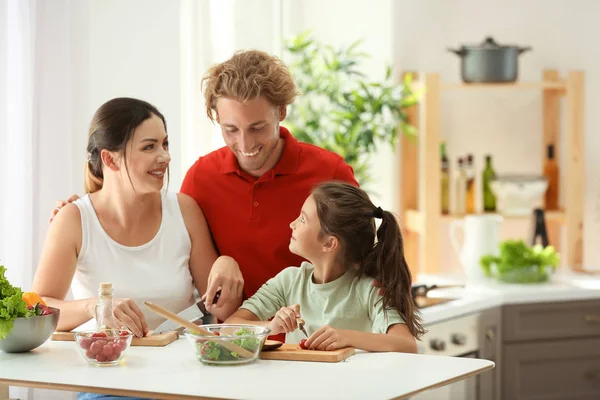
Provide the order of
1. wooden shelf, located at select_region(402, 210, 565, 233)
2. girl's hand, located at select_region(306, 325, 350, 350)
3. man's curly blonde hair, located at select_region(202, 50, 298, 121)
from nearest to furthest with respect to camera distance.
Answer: girl's hand, located at select_region(306, 325, 350, 350), man's curly blonde hair, located at select_region(202, 50, 298, 121), wooden shelf, located at select_region(402, 210, 565, 233)

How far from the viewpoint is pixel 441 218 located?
4.27 metres

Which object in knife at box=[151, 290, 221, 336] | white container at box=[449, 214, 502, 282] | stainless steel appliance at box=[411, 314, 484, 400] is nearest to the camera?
knife at box=[151, 290, 221, 336]

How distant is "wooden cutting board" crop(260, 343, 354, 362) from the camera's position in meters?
2.08

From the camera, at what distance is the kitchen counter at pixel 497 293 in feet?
11.9

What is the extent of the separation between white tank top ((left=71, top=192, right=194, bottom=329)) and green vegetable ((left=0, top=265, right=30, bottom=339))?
18.2 inches

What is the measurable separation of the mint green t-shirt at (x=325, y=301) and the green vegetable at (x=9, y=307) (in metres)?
0.63

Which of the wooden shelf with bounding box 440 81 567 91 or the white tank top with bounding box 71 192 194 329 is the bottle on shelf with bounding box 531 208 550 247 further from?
the white tank top with bounding box 71 192 194 329

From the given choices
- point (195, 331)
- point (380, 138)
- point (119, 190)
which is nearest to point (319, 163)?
point (119, 190)

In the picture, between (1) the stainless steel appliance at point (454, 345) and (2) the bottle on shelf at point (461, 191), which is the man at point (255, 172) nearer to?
(1) the stainless steel appliance at point (454, 345)

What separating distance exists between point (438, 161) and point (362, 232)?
172cm

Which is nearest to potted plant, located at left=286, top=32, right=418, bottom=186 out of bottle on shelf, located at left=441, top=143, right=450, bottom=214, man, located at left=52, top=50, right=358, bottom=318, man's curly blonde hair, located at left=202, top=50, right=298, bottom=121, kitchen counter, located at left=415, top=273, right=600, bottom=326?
bottle on shelf, located at left=441, top=143, right=450, bottom=214

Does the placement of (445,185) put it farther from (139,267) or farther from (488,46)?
(139,267)

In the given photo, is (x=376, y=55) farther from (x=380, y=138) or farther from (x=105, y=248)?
(x=105, y=248)

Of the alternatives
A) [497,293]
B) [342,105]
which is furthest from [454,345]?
[342,105]
